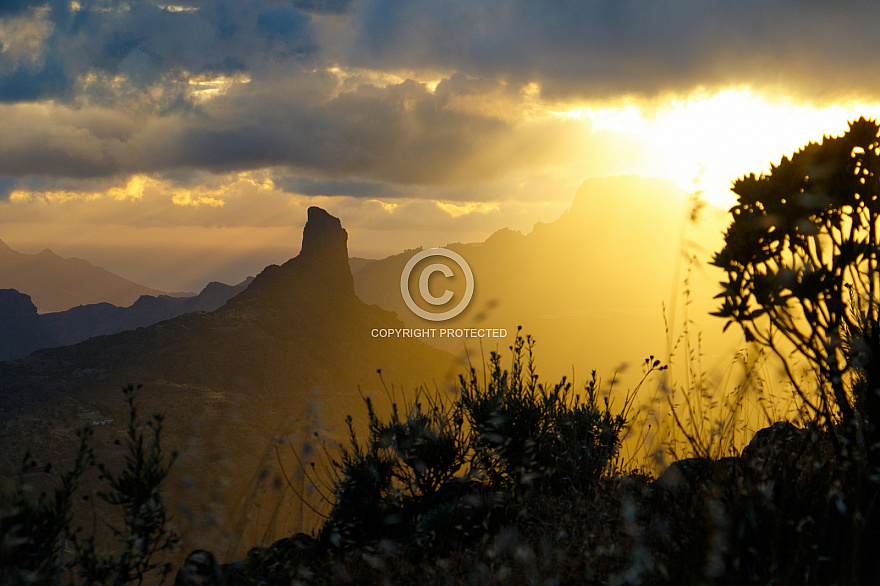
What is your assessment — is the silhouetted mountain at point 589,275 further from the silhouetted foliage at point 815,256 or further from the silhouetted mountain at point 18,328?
the silhouetted mountain at point 18,328

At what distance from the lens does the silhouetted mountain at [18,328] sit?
169125 mm

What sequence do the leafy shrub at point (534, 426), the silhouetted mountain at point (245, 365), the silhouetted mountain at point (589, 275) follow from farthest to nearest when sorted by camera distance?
the silhouetted mountain at point (589, 275)
the silhouetted mountain at point (245, 365)
the leafy shrub at point (534, 426)

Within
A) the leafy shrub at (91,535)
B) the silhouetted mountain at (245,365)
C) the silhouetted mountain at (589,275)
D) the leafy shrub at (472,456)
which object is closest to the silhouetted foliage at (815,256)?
the leafy shrub at (472,456)

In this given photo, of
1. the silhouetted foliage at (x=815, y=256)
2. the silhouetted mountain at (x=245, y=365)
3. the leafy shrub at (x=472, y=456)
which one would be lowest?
the silhouetted mountain at (x=245, y=365)

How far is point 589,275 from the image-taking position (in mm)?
139125

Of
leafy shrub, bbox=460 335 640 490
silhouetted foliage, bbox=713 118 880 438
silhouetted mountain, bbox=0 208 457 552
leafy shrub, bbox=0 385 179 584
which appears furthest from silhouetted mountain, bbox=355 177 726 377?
leafy shrub, bbox=0 385 179 584

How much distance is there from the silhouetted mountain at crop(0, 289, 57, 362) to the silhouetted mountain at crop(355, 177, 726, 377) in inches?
4588

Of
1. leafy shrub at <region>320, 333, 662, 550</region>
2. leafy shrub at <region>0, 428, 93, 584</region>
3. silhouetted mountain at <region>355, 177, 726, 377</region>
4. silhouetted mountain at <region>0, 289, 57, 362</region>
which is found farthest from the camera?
silhouetted mountain at <region>0, 289, 57, 362</region>

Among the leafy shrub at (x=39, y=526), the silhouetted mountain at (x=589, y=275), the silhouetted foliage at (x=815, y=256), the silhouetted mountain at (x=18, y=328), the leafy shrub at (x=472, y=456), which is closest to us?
the leafy shrub at (x=39, y=526)

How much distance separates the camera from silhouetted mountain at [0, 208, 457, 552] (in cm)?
6066

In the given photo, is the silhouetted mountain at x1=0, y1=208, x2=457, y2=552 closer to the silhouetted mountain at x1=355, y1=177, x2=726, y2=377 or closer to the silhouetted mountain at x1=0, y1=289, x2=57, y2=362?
the silhouetted mountain at x1=355, y1=177, x2=726, y2=377

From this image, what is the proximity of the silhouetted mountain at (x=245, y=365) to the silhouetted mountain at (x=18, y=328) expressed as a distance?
10617cm

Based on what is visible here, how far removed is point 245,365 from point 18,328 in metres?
144

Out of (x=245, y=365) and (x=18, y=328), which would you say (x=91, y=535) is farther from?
(x=18, y=328)
